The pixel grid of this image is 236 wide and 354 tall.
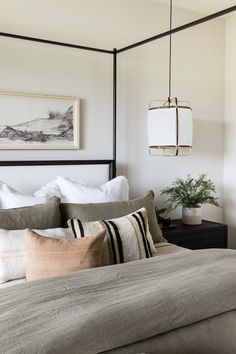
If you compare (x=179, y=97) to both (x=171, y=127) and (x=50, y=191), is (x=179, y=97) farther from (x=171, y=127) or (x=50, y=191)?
(x=50, y=191)

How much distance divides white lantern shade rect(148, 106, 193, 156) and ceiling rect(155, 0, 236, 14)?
1246mm

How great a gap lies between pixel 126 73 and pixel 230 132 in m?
1.34

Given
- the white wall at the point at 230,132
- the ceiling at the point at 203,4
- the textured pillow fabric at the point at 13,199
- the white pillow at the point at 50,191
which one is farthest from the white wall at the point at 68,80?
the white wall at the point at 230,132

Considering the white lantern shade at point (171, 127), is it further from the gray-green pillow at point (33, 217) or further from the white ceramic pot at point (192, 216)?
the gray-green pillow at point (33, 217)

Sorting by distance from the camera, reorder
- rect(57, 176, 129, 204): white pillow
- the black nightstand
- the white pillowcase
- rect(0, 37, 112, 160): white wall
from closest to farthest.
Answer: the white pillowcase
rect(57, 176, 129, 204): white pillow
rect(0, 37, 112, 160): white wall
the black nightstand

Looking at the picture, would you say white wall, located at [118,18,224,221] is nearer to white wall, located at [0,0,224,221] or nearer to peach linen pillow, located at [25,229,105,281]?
white wall, located at [0,0,224,221]

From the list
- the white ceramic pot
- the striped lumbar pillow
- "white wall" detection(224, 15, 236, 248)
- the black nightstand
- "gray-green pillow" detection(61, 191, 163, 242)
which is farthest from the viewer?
"white wall" detection(224, 15, 236, 248)

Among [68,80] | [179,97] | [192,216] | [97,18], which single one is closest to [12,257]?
[68,80]

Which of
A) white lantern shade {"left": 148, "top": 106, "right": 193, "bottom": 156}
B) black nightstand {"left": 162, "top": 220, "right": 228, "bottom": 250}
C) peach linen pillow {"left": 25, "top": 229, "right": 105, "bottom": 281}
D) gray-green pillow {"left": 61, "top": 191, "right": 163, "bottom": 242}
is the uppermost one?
white lantern shade {"left": 148, "top": 106, "right": 193, "bottom": 156}

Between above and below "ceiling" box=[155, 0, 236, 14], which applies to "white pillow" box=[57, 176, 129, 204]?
below

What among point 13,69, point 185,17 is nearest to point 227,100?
point 185,17

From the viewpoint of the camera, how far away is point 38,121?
3.02m

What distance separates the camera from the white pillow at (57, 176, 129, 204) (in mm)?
2790

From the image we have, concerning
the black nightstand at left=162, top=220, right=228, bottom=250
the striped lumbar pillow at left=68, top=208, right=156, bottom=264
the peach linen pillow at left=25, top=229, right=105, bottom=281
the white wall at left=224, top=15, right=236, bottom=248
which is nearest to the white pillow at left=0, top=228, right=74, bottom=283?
the peach linen pillow at left=25, top=229, right=105, bottom=281
